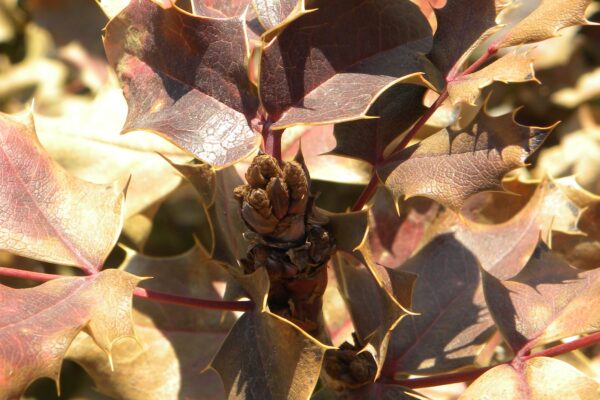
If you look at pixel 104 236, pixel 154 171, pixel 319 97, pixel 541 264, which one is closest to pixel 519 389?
pixel 541 264

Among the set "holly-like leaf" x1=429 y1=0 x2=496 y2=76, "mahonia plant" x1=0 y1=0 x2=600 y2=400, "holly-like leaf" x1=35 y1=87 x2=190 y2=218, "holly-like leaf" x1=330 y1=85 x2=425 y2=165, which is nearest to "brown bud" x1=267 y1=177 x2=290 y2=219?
"mahonia plant" x1=0 y1=0 x2=600 y2=400

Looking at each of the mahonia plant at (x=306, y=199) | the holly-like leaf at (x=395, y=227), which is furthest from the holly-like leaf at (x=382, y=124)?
the holly-like leaf at (x=395, y=227)

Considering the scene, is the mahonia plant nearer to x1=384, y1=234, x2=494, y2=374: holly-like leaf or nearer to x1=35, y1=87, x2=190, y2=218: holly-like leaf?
x1=384, y1=234, x2=494, y2=374: holly-like leaf

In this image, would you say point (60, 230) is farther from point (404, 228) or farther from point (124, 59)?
point (404, 228)

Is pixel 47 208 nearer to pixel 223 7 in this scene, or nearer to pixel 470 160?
pixel 223 7

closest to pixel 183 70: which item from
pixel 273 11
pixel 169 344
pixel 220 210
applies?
pixel 273 11

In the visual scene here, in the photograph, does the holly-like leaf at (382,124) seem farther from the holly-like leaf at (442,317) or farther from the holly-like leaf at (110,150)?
the holly-like leaf at (110,150)
